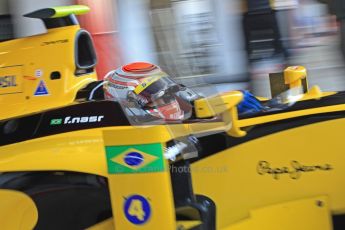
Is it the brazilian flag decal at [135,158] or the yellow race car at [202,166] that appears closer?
the brazilian flag decal at [135,158]

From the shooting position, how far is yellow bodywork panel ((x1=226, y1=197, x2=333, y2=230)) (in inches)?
89.5

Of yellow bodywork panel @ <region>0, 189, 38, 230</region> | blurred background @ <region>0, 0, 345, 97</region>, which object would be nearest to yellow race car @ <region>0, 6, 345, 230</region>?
yellow bodywork panel @ <region>0, 189, 38, 230</region>

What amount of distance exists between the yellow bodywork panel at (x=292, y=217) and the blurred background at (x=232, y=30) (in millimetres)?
2717

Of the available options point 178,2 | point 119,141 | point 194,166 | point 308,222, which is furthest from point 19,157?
point 178,2

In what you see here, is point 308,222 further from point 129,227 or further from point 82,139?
point 82,139

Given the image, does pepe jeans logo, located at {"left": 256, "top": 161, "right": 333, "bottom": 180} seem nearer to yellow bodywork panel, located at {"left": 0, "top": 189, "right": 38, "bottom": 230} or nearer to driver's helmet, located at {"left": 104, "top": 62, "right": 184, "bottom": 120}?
driver's helmet, located at {"left": 104, "top": 62, "right": 184, "bottom": 120}

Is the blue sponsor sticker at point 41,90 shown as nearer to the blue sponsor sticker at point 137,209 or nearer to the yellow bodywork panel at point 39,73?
the yellow bodywork panel at point 39,73

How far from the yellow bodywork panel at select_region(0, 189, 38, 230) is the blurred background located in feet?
9.33

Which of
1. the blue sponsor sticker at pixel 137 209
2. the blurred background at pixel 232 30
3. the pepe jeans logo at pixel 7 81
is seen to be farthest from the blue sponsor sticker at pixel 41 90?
the blurred background at pixel 232 30

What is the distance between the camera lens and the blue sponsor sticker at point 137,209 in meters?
1.96

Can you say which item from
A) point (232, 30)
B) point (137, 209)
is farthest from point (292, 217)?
point (232, 30)

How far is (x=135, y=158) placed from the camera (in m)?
1.94

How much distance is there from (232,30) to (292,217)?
153 inches

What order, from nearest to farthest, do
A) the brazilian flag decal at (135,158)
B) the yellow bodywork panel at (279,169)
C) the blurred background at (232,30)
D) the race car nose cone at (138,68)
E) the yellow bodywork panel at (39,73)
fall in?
the brazilian flag decal at (135,158), the yellow bodywork panel at (279,169), the race car nose cone at (138,68), the yellow bodywork panel at (39,73), the blurred background at (232,30)
